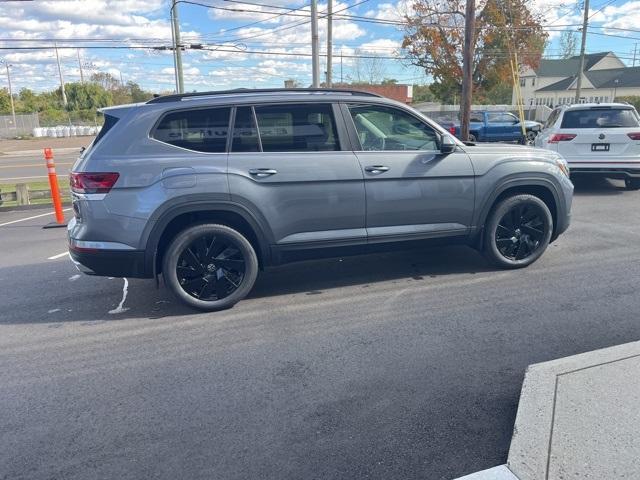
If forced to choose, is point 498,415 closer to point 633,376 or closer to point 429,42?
point 633,376

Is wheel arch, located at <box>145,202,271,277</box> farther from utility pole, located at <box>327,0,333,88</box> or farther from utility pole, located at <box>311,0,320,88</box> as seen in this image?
utility pole, located at <box>327,0,333,88</box>

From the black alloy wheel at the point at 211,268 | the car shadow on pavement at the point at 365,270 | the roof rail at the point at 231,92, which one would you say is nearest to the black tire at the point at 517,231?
the car shadow on pavement at the point at 365,270

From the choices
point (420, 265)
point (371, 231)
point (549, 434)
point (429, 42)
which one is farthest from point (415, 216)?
point (429, 42)

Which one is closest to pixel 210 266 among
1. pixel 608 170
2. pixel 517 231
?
pixel 517 231

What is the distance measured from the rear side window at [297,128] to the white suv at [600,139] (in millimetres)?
7122

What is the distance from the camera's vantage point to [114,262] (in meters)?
4.41

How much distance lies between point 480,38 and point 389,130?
112 ft

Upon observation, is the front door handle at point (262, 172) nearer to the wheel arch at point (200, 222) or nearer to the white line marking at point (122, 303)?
the wheel arch at point (200, 222)

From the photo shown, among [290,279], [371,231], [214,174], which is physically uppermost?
[214,174]

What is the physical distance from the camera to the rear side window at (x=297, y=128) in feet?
15.3

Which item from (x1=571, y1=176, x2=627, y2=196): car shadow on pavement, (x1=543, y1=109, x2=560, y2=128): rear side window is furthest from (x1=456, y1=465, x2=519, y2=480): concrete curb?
(x1=543, y1=109, x2=560, y2=128): rear side window

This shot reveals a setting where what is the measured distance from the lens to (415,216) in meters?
5.07

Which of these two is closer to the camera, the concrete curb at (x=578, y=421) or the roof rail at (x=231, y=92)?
the concrete curb at (x=578, y=421)

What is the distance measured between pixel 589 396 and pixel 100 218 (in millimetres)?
3830
